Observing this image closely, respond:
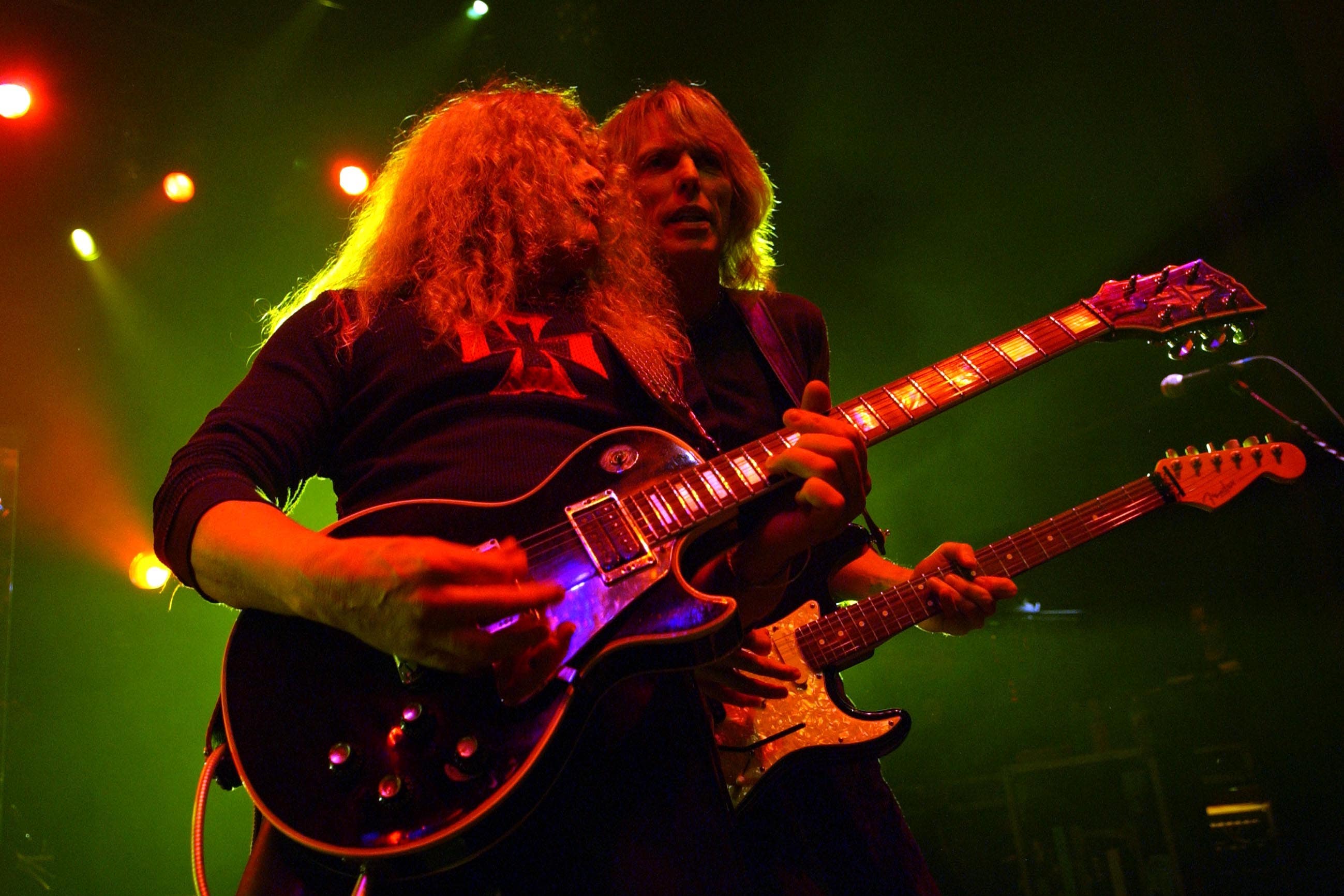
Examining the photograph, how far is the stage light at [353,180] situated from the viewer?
5273 millimetres

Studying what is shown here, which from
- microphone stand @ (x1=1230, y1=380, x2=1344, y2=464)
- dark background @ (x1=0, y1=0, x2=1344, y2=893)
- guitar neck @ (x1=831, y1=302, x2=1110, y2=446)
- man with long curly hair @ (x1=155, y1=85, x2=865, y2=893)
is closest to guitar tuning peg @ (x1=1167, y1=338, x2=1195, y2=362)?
guitar neck @ (x1=831, y1=302, x2=1110, y2=446)

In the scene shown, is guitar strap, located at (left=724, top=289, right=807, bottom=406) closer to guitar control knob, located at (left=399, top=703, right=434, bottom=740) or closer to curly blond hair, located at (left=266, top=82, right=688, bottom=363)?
curly blond hair, located at (left=266, top=82, right=688, bottom=363)

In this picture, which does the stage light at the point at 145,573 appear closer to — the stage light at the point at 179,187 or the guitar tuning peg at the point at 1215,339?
the stage light at the point at 179,187

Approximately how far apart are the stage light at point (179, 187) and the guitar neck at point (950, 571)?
4.90 metres

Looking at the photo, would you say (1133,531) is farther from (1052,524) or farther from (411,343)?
(411,343)

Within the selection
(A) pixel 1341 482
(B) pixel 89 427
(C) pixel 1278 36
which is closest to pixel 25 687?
(B) pixel 89 427

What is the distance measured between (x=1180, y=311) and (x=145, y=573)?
6.34 m

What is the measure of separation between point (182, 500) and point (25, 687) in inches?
208

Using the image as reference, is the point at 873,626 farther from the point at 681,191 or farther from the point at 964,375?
the point at 681,191

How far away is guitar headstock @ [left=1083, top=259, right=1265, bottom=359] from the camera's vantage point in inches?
79.9

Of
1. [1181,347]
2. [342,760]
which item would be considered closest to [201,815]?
[342,760]

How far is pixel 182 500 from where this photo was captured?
1.19 meters

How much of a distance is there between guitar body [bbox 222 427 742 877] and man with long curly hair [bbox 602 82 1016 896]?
35cm

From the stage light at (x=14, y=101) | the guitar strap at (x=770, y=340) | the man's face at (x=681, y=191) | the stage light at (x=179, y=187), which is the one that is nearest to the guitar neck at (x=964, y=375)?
the guitar strap at (x=770, y=340)
